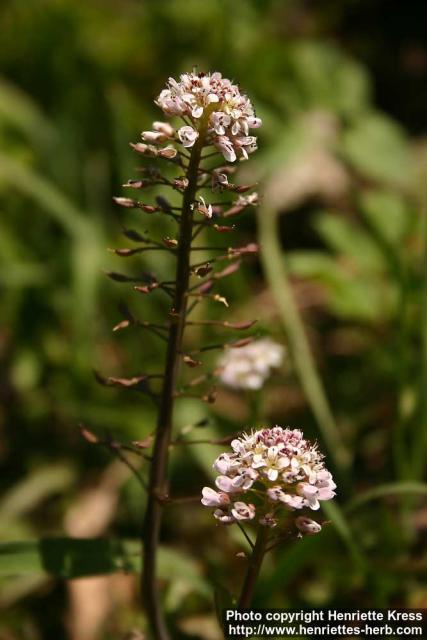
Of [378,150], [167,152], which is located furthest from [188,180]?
[378,150]

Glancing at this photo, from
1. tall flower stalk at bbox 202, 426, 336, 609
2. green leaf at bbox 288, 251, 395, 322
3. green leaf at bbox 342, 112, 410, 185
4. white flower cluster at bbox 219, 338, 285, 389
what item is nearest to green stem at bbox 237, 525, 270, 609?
tall flower stalk at bbox 202, 426, 336, 609

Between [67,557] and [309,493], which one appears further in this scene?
[67,557]

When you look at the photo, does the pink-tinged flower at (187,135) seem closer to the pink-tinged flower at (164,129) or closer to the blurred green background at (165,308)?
the pink-tinged flower at (164,129)

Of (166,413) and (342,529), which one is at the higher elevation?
(166,413)

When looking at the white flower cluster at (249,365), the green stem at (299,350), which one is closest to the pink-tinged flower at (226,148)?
the white flower cluster at (249,365)

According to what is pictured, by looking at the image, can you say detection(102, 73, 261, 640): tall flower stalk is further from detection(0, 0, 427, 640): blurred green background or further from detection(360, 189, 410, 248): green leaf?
detection(360, 189, 410, 248): green leaf

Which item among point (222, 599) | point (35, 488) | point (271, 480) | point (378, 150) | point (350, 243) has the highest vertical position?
point (378, 150)

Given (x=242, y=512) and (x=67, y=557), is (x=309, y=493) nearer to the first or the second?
(x=242, y=512)
